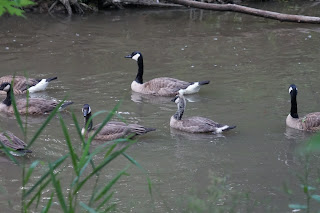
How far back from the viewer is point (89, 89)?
12.4m

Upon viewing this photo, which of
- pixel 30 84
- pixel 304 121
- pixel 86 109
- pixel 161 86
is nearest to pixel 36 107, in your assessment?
pixel 30 84

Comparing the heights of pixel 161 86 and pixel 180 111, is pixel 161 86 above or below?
below

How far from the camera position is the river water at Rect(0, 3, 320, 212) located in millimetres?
7598

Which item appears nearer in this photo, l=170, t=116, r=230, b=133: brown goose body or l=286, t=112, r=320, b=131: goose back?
l=170, t=116, r=230, b=133: brown goose body

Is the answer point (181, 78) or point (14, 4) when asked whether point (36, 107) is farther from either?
point (14, 4)

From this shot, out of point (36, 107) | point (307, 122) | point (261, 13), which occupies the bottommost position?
point (36, 107)

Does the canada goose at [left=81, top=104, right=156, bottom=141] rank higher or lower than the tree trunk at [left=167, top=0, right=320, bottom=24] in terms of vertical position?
lower

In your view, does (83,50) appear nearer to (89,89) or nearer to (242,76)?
(89,89)

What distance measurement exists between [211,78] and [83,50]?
4320 mm

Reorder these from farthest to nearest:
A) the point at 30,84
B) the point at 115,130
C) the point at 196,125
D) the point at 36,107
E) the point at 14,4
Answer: the point at 30,84, the point at 36,107, the point at 196,125, the point at 115,130, the point at 14,4

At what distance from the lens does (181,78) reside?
1340cm

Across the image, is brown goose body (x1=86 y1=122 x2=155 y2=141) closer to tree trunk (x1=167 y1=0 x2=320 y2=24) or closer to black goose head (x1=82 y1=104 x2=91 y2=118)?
black goose head (x1=82 y1=104 x2=91 y2=118)

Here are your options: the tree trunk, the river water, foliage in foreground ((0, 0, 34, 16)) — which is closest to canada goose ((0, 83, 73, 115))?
the river water

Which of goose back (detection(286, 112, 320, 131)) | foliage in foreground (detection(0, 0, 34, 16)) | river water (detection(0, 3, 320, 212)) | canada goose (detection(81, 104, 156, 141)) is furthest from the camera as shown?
goose back (detection(286, 112, 320, 131))
